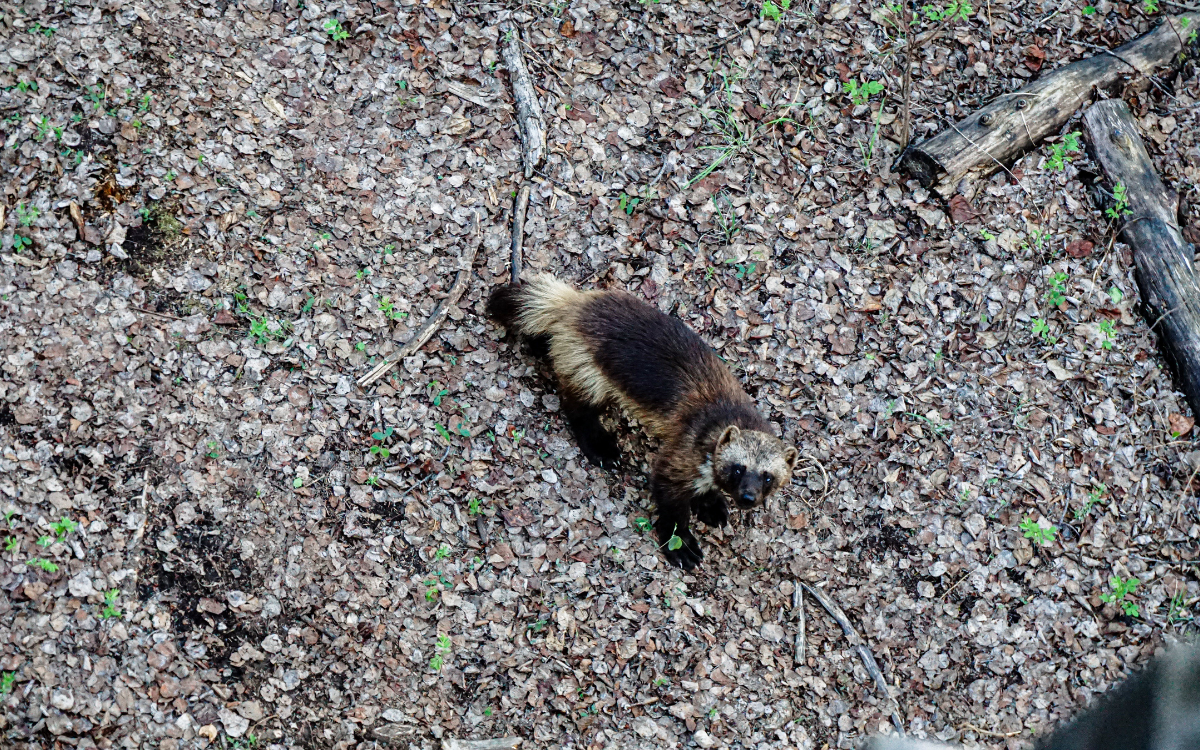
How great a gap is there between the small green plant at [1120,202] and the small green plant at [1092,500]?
2378 mm

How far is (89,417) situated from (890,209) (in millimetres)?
6179

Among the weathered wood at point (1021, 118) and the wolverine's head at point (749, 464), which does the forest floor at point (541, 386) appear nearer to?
the weathered wood at point (1021, 118)

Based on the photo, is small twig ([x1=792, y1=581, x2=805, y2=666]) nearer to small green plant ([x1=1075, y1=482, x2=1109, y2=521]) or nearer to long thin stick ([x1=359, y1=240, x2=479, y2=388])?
small green plant ([x1=1075, y1=482, x2=1109, y2=521])

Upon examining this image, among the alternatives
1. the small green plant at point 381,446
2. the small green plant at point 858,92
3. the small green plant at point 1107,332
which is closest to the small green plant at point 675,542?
the small green plant at point 381,446

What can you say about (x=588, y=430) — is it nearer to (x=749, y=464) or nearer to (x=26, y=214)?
(x=749, y=464)

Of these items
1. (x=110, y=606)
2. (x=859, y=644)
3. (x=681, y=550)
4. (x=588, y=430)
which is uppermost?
(x=588, y=430)

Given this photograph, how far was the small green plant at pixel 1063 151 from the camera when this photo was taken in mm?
6805

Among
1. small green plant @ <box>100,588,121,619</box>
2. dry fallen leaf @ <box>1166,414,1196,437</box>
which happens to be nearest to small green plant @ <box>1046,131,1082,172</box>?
dry fallen leaf @ <box>1166,414,1196,437</box>

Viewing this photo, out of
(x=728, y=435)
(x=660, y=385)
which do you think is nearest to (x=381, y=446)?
(x=660, y=385)

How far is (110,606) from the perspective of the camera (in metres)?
4.66

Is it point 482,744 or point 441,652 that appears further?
point 441,652

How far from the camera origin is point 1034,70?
7.09 metres

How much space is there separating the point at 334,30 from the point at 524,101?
1.62 m

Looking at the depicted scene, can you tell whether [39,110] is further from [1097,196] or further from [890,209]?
[1097,196]
